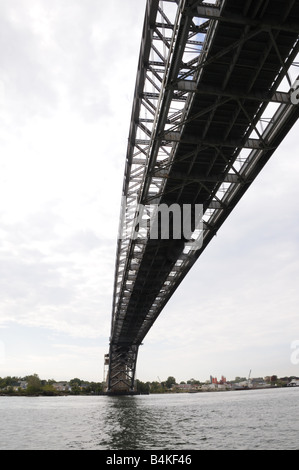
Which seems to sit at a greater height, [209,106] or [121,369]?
[209,106]

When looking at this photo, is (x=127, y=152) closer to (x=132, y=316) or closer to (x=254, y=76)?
(x=254, y=76)

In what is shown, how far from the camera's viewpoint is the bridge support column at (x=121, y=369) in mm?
76500

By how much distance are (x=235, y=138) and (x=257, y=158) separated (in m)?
1.51

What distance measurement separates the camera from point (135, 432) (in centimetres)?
1714

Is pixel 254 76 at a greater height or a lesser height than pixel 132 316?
greater

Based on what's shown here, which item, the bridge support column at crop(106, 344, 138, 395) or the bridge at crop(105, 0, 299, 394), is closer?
the bridge at crop(105, 0, 299, 394)

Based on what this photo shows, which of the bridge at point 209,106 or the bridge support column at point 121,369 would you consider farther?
the bridge support column at point 121,369

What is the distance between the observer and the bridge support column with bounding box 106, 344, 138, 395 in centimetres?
7650

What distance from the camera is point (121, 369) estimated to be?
82188 mm

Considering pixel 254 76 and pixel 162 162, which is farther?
pixel 162 162

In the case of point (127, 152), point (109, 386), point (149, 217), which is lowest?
point (109, 386)

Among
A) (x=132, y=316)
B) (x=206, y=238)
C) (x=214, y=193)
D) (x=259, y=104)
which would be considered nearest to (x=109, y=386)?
(x=132, y=316)

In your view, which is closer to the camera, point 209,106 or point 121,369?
point 209,106

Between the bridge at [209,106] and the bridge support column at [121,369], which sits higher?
the bridge at [209,106]
